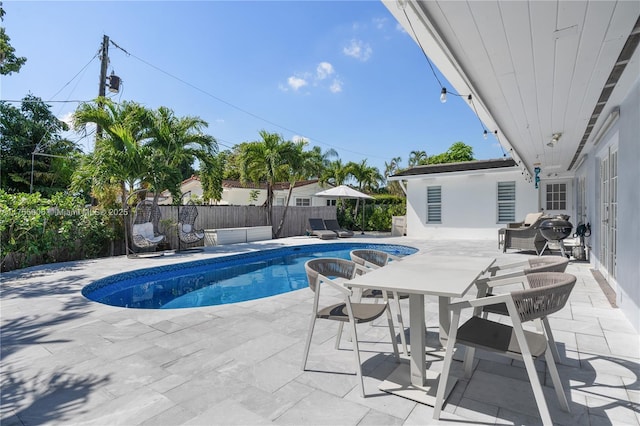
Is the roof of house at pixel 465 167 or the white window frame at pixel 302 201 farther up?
the roof of house at pixel 465 167

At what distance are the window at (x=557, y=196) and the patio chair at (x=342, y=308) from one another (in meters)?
15.0

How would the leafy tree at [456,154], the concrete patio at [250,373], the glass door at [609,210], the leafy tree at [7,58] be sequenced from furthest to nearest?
the leafy tree at [456,154] → the leafy tree at [7,58] → the glass door at [609,210] → the concrete patio at [250,373]

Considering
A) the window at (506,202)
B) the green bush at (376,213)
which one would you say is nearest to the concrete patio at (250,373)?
the window at (506,202)

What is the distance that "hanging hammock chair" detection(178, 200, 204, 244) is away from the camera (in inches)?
411

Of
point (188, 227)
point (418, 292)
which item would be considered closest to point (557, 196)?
point (188, 227)

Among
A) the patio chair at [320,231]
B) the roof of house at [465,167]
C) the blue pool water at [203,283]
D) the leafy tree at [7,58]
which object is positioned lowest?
the blue pool water at [203,283]

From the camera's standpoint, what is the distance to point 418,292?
6.45 ft

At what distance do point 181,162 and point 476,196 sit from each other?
11528 millimetres

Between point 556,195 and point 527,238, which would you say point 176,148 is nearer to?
point 527,238

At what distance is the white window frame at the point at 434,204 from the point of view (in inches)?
561

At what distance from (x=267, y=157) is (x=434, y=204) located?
767 centimetres

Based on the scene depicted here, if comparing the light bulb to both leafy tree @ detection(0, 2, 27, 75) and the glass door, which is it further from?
leafy tree @ detection(0, 2, 27, 75)

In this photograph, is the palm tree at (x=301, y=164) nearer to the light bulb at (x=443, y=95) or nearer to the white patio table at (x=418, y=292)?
the light bulb at (x=443, y=95)

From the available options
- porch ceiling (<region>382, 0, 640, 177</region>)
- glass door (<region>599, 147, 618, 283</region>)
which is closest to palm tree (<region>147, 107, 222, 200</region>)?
porch ceiling (<region>382, 0, 640, 177</region>)
